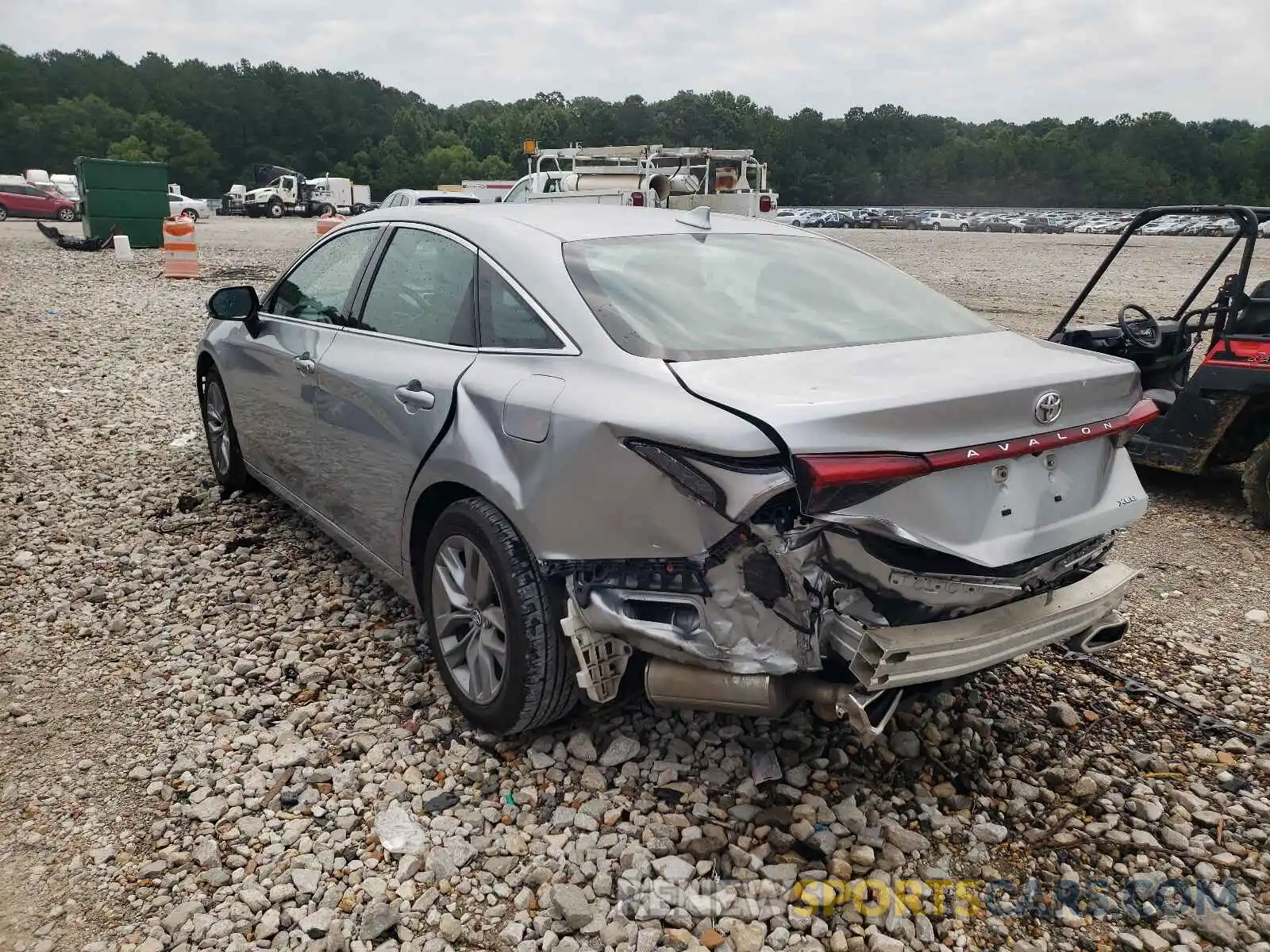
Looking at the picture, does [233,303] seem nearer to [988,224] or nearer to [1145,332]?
[1145,332]

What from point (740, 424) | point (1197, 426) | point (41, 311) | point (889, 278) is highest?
point (889, 278)

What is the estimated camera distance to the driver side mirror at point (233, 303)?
463cm

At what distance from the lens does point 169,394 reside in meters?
8.37

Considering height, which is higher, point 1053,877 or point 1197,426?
point 1197,426

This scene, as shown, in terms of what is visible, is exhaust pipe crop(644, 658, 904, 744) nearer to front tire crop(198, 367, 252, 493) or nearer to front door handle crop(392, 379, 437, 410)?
front door handle crop(392, 379, 437, 410)

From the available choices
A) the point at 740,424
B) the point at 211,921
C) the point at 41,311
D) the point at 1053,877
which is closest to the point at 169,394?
the point at 41,311

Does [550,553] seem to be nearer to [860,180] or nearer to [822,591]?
[822,591]

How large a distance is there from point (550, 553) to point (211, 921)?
1275mm

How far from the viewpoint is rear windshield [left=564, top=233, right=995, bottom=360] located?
2812 millimetres

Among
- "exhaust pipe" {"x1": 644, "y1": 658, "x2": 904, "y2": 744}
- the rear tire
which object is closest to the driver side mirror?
"exhaust pipe" {"x1": 644, "y1": 658, "x2": 904, "y2": 744}

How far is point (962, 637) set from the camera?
8.14 feet

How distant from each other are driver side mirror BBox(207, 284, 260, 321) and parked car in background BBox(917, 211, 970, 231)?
2020 inches

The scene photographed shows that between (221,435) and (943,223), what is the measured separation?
52749mm

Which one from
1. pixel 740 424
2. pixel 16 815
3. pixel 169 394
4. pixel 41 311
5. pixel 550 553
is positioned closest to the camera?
pixel 740 424
